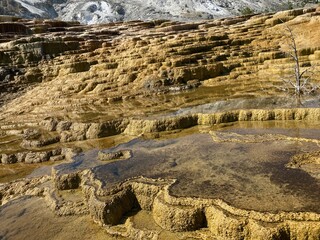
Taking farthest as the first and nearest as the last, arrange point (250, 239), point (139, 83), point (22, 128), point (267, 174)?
point (139, 83) < point (22, 128) < point (267, 174) < point (250, 239)

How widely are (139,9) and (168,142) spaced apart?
68746 mm

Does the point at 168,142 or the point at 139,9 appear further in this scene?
the point at 139,9

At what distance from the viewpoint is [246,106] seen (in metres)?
12.9

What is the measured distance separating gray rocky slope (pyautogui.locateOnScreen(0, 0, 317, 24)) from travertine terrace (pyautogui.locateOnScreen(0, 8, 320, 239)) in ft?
139

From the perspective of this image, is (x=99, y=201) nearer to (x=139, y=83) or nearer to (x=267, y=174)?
(x=267, y=174)

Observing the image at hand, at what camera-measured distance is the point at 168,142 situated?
10656 millimetres

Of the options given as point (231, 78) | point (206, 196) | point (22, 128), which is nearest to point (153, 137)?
point (206, 196)

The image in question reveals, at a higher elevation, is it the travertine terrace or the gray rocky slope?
the gray rocky slope

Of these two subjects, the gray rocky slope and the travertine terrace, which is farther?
the gray rocky slope

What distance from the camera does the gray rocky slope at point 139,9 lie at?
70.0m

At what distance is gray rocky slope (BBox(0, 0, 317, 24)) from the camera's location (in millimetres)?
70000

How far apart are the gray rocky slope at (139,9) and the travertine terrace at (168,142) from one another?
4236cm

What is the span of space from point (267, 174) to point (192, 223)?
6.46ft

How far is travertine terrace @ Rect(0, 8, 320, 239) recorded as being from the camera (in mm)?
6238
